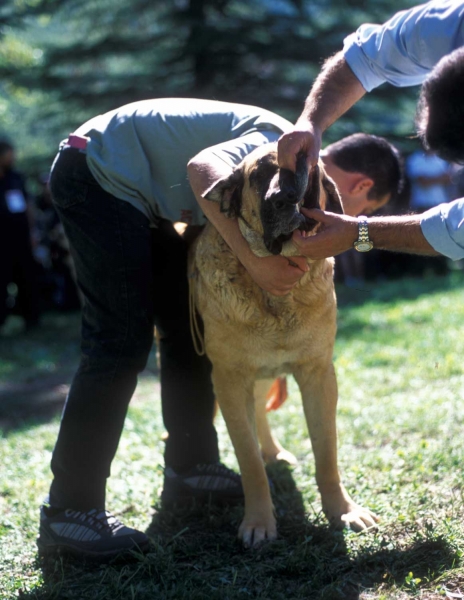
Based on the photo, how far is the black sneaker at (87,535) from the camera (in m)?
2.82

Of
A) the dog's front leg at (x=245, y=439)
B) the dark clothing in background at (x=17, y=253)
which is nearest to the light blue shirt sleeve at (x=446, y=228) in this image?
the dog's front leg at (x=245, y=439)

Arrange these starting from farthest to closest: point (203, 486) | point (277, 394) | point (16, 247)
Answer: point (16, 247)
point (277, 394)
point (203, 486)

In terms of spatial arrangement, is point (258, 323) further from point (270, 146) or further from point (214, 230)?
point (270, 146)

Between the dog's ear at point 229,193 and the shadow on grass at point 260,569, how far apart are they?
4.35 feet

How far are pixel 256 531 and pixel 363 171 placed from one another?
1.99 metres

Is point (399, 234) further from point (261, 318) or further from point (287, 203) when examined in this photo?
point (261, 318)

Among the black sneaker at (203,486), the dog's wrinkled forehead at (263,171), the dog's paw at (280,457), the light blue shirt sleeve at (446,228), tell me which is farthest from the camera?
the dog's paw at (280,457)

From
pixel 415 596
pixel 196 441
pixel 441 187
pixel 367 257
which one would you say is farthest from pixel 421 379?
pixel 441 187

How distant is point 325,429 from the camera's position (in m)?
3.06

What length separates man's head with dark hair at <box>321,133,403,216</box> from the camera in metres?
3.83

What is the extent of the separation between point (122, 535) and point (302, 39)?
28.2 feet

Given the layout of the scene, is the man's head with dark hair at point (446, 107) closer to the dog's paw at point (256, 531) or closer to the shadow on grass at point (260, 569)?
the shadow on grass at point (260, 569)

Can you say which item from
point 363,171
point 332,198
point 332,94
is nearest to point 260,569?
point 332,198

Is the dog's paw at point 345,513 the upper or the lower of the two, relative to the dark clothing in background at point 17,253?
lower
